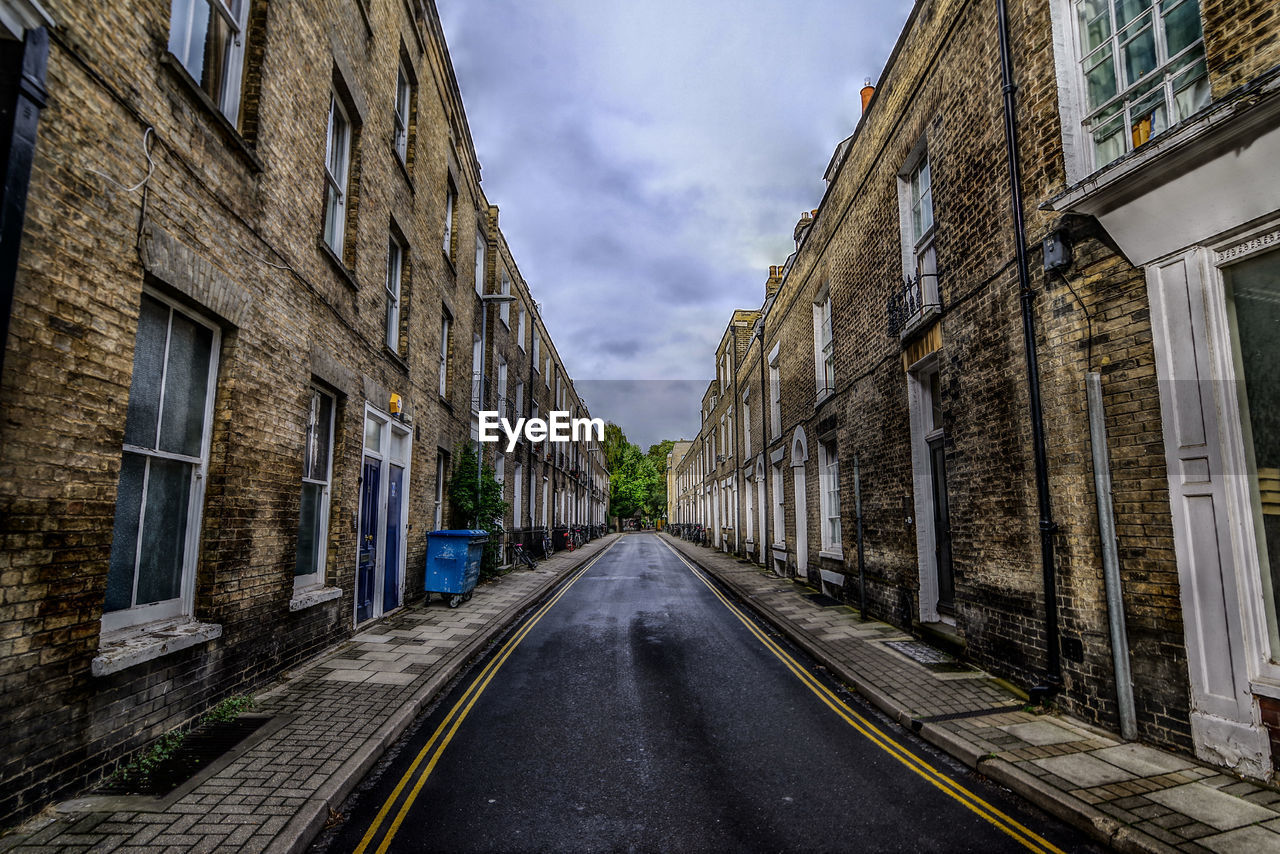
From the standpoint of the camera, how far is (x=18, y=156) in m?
3.27

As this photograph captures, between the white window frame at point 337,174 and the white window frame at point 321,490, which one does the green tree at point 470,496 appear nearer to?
the white window frame at point 321,490

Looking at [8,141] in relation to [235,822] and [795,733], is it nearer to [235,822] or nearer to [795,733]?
[235,822]

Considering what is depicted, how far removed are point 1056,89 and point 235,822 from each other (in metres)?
7.97

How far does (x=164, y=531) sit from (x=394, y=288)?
6.70 m

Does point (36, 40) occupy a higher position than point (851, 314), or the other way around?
point (851, 314)

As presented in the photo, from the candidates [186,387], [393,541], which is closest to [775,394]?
[393,541]

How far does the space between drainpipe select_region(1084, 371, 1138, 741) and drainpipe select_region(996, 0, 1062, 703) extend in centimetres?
58

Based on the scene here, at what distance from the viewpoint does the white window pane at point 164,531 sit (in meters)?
4.70

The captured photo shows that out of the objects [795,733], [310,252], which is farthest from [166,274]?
[795,733]

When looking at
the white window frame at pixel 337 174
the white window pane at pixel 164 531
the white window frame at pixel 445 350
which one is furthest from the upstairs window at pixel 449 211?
the white window pane at pixel 164 531

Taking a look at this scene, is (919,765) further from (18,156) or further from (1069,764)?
(18,156)

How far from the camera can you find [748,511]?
74.2ft

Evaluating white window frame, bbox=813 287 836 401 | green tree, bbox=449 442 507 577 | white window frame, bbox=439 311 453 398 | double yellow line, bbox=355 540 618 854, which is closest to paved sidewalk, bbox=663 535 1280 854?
double yellow line, bbox=355 540 618 854

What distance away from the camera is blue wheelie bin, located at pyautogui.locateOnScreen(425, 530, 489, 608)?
11203 millimetres
